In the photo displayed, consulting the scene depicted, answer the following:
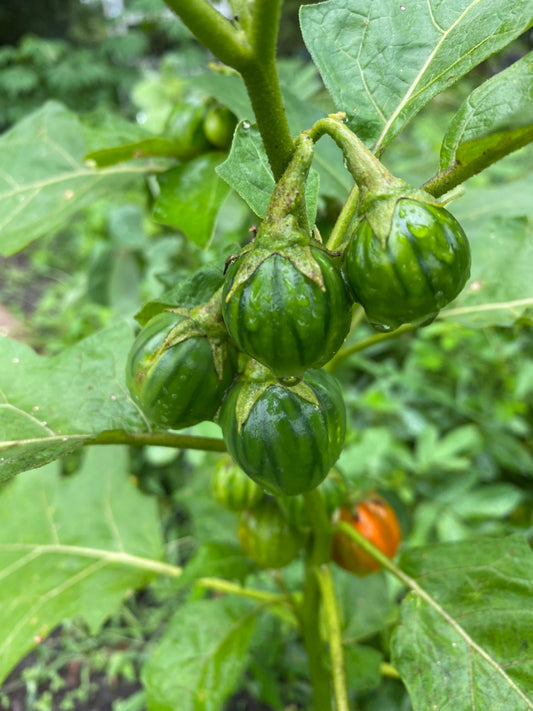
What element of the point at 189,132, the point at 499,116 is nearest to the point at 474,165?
the point at 499,116

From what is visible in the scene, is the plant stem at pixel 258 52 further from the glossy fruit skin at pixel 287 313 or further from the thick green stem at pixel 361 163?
the glossy fruit skin at pixel 287 313

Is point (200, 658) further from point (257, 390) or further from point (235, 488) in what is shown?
point (257, 390)

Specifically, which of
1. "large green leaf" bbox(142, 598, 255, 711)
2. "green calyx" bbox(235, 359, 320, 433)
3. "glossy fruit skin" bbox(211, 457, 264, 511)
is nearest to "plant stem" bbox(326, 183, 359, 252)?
"green calyx" bbox(235, 359, 320, 433)

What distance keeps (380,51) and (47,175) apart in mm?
779

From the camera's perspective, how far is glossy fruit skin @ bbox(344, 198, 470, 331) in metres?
0.59

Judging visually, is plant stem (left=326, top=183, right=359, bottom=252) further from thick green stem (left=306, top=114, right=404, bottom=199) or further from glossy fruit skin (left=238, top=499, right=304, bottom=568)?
glossy fruit skin (left=238, top=499, right=304, bottom=568)

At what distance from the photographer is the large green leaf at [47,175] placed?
1238 millimetres

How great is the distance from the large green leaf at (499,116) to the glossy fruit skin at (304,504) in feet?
2.08

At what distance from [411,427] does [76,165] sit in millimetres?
1835

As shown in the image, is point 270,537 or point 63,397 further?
point 270,537

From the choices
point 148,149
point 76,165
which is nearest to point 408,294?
point 148,149

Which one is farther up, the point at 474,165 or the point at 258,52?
the point at 258,52

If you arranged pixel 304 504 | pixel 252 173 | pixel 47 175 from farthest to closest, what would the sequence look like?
pixel 47 175
pixel 304 504
pixel 252 173

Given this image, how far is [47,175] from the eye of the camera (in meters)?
1.30
